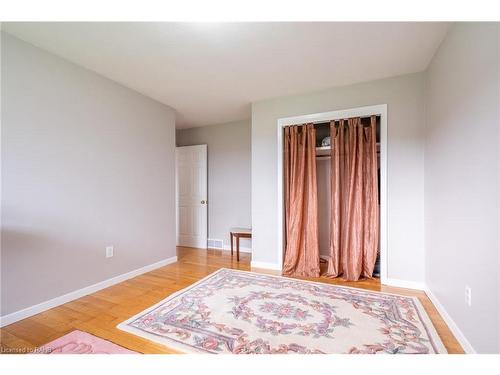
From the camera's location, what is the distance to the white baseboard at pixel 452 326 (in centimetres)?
145

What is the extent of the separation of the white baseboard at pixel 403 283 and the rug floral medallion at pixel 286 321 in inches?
13.8

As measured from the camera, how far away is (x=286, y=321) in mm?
1828

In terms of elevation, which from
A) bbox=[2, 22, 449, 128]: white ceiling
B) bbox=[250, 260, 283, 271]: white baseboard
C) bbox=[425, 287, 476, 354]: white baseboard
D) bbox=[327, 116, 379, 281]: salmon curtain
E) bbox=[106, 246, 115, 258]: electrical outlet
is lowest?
bbox=[250, 260, 283, 271]: white baseboard

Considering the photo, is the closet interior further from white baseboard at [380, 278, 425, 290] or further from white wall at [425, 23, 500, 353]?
white wall at [425, 23, 500, 353]

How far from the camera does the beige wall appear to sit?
13.8 ft

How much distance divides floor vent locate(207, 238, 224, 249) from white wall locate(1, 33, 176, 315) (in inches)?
53.3

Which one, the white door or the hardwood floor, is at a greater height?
the white door

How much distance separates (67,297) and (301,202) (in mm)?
2753

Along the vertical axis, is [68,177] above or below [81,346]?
above

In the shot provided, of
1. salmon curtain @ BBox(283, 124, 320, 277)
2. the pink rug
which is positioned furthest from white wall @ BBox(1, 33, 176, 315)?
salmon curtain @ BBox(283, 124, 320, 277)

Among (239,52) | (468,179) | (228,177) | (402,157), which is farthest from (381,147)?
(228,177)

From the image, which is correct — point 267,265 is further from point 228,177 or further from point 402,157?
point 402,157

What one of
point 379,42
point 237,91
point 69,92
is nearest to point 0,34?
point 69,92

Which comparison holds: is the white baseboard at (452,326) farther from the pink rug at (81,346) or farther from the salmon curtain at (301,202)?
the pink rug at (81,346)
